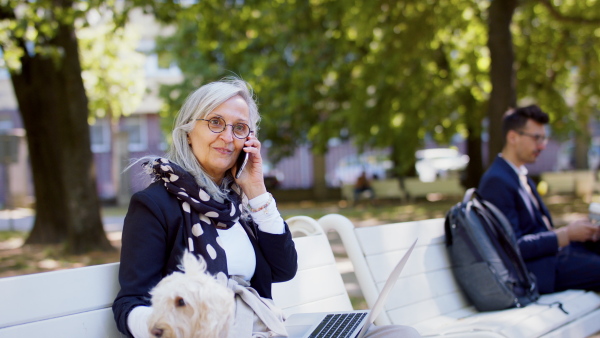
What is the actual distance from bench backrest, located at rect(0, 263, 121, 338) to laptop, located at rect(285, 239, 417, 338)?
745 mm

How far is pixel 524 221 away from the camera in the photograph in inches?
180

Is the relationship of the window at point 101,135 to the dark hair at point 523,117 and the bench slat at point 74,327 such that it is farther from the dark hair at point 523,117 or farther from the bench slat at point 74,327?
the bench slat at point 74,327

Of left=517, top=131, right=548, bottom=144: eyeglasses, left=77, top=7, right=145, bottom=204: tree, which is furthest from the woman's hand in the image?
left=77, top=7, right=145, bottom=204: tree

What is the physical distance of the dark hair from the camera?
16.0 ft

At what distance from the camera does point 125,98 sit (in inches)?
1109

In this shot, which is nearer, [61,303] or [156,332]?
[156,332]

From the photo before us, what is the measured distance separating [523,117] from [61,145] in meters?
9.04

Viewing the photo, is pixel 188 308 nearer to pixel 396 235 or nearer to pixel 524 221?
pixel 396 235

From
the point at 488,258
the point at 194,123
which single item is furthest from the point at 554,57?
the point at 194,123

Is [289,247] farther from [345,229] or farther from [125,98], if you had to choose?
[125,98]

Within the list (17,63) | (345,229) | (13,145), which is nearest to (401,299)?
(345,229)

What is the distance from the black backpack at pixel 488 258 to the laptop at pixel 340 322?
1.38 meters

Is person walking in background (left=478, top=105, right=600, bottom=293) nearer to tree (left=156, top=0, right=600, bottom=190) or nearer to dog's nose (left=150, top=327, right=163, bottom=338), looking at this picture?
dog's nose (left=150, top=327, right=163, bottom=338)

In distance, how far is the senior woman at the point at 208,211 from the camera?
2.38m
